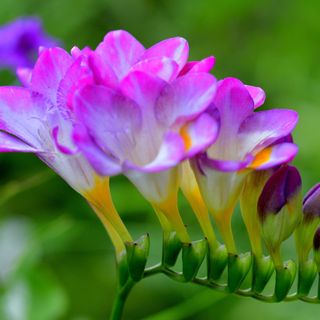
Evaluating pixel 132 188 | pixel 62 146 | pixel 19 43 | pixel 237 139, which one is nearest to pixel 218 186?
pixel 237 139

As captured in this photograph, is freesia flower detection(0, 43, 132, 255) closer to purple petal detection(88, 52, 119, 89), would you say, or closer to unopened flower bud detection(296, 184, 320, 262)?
purple petal detection(88, 52, 119, 89)

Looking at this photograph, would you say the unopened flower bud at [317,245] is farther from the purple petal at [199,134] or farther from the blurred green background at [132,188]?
the blurred green background at [132,188]

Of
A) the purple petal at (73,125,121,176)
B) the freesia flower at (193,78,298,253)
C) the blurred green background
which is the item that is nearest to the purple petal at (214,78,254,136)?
the freesia flower at (193,78,298,253)

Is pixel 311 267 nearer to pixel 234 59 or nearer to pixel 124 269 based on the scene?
pixel 124 269

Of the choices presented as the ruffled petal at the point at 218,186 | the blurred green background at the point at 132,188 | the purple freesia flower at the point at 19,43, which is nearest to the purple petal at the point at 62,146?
the ruffled petal at the point at 218,186

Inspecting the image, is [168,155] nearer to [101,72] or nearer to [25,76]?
[101,72]

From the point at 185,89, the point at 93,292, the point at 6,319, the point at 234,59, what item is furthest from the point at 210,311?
the point at 185,89
